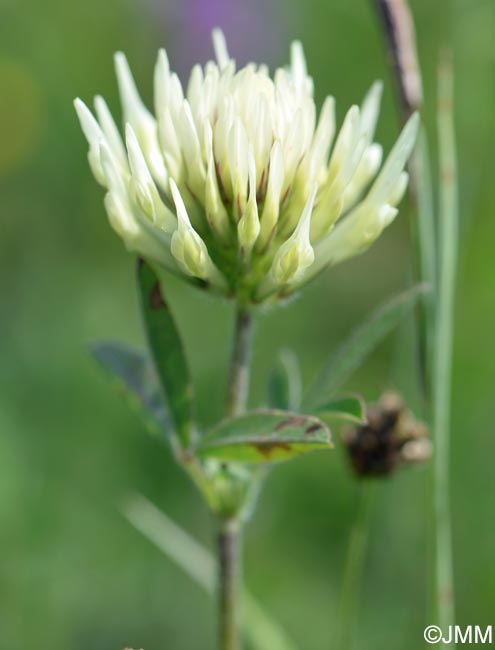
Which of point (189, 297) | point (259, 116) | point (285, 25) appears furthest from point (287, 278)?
point (285, 25)

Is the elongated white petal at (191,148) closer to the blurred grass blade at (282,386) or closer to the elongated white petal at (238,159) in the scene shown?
the elongated white petal at (238,159)

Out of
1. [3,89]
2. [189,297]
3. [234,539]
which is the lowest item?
[234,539]

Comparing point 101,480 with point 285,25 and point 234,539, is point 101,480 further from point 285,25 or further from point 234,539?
point 285,25

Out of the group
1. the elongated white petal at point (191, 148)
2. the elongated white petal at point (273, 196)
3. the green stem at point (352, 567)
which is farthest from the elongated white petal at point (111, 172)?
the green stem at point (352, 567)

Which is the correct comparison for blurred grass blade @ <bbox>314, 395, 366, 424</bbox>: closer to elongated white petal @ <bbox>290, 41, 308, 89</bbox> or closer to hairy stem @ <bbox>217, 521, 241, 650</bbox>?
hairy stem @ <bbox>217, 521, 241, 650</bbox>

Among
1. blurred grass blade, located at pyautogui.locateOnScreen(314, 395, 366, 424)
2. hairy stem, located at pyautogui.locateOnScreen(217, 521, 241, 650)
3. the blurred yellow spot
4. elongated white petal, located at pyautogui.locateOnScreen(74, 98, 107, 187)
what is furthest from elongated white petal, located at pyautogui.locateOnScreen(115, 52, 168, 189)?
the blurred yellow spot

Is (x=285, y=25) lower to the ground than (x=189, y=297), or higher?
higher

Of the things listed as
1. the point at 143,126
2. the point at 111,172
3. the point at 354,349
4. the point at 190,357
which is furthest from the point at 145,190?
the point at 190,357
